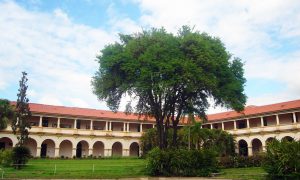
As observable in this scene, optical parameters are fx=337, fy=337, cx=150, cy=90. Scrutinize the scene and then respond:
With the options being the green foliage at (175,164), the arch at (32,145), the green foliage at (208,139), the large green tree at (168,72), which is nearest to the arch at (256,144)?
the green foliage at (208,139)

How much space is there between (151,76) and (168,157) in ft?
18.0

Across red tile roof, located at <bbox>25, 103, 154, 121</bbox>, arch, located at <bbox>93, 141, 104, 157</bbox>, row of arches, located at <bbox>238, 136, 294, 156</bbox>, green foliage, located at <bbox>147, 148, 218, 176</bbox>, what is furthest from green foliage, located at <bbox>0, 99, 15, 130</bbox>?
row of arches, located at <bbox>238, 136, 294, 156</bbox>

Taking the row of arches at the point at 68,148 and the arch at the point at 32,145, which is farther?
the arch at the point at 32,145

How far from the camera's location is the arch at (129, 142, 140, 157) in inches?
2172

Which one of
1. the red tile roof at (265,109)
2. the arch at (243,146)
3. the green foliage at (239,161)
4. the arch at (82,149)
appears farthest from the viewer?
the arch at (82,149)

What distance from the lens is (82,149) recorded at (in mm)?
50969

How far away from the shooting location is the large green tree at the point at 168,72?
74.5 ft

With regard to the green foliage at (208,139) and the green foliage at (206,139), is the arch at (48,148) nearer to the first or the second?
the green foliage at (206,139)

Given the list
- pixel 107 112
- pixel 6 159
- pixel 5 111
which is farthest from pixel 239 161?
pixel 107 112

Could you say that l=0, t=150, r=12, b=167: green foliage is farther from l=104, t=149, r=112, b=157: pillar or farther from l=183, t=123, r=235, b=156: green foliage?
l=104, t=149, r=112, b=157: pillar

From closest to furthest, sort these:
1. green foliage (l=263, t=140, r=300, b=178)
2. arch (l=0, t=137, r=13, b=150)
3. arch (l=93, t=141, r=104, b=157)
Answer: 1. green foliage (l=263, t=140, r=300, b=178)
2. arch (l=0, t=137, r=13, b=150)
3. arch (l=93, t=141, r=104, b=157)

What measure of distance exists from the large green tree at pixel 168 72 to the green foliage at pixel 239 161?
19.8 feet

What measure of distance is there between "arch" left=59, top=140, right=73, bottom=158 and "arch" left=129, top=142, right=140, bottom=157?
10.2m

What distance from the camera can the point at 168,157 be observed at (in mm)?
21953
